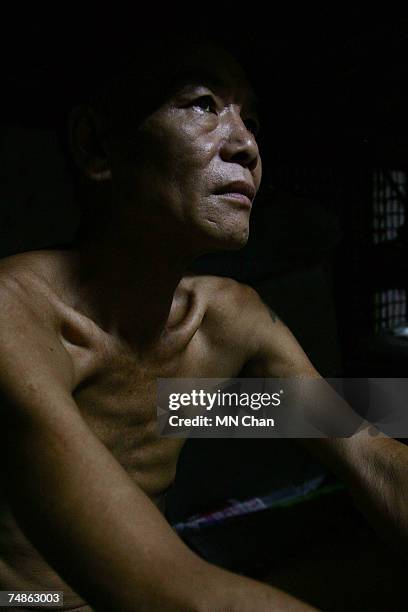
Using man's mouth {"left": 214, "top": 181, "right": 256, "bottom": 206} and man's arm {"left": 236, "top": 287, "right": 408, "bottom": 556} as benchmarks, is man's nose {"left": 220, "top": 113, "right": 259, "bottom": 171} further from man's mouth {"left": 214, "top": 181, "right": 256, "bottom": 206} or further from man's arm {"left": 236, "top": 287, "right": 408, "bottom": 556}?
man's arm {"left": 236, "top": 287, "right": 408, "bottom": 556}

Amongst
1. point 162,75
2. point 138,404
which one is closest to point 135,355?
point 138,404

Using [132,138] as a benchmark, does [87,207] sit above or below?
below

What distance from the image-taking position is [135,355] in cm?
92

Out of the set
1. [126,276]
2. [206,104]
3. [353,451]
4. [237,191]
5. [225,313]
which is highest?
[206,104]

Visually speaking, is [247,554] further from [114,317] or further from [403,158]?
[403,158]

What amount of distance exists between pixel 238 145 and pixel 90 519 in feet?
1.86

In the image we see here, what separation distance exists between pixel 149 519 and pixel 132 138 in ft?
1.82

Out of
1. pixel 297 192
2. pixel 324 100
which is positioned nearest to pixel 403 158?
pixel 297 192

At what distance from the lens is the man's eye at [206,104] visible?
2.72ft

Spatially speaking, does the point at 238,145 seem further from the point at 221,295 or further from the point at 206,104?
the point at 221,295

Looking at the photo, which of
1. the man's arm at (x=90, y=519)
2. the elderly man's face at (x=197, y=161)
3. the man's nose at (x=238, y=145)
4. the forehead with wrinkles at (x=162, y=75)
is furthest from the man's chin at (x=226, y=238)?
the man's arm at (x=90, y=519)

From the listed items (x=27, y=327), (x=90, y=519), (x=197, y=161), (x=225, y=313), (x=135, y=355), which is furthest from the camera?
(x=225, y=313)

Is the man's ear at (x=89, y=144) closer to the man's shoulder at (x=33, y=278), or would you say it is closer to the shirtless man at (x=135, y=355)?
the shirtless man at (x=135, y=355)

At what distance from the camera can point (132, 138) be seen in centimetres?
84
